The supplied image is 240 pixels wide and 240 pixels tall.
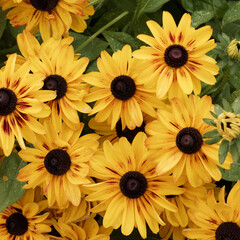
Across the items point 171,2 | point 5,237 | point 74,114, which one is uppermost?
point 171,2

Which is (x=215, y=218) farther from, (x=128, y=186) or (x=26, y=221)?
(x=26, y=221)

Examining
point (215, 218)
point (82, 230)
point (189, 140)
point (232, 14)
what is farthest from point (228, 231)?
point (232, 14)

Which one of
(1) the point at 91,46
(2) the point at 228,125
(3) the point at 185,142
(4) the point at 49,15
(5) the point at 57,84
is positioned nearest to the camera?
(2) the point at 228,125

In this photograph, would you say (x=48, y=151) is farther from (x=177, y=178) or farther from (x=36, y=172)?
(x=177, y=178)

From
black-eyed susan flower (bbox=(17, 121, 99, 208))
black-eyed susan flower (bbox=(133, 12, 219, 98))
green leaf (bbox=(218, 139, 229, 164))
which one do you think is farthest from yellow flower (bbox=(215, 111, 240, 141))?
black-eyed susan flower (bbox=(17, 121, 99, 208))

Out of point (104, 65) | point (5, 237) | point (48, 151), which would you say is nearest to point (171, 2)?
point (104, 65)
